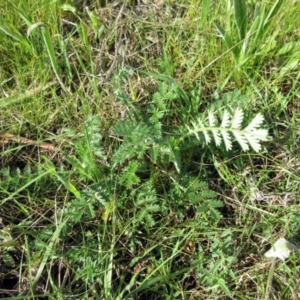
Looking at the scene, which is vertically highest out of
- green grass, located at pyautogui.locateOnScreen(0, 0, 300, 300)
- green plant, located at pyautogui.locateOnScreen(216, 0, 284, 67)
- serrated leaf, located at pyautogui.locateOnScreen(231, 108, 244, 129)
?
green plant, located at pyautogui.locateOnScreen(216, 0, 284, 67)

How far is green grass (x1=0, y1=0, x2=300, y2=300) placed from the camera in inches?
59.4

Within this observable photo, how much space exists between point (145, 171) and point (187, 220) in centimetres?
20

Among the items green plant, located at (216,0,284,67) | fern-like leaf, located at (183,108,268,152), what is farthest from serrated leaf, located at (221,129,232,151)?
green plant, located at (216,0,284,67)

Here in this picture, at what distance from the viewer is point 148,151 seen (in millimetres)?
1521

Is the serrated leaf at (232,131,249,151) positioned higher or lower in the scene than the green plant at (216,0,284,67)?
lower

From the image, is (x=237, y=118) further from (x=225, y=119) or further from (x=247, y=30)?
(x=247, y=30)

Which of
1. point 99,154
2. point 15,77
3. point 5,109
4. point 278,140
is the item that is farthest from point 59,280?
point 278,140

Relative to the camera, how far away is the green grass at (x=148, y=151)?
4.95 feet

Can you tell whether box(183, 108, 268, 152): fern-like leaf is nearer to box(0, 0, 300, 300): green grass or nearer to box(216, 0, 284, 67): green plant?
box(0, 0, 300, 300): green grass

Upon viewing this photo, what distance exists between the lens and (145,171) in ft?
5.24

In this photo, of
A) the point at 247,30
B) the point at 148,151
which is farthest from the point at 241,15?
the point at 148,151

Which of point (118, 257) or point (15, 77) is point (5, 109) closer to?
point (15, 77)

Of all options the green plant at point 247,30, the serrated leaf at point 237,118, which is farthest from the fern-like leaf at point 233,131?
the green plant at point 247,30

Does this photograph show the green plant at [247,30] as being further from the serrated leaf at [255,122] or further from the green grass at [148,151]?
the serrated leaf at [255,122]
